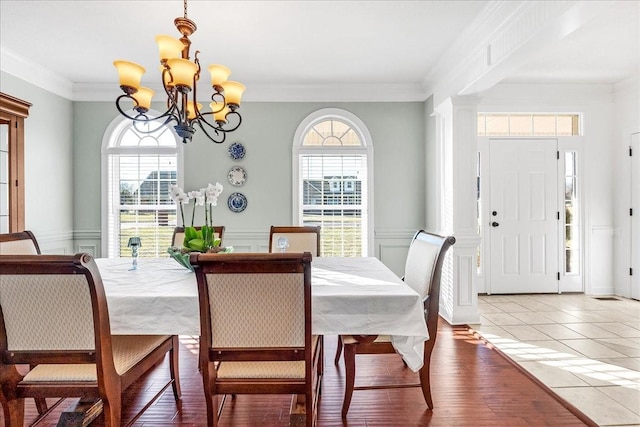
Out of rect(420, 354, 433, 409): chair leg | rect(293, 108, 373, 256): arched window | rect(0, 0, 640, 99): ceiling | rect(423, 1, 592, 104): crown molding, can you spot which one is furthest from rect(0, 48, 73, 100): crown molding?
rect(420, 354, 433, 409): chair leg

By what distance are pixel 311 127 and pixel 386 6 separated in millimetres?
2044

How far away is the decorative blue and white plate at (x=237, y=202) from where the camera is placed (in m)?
4.58

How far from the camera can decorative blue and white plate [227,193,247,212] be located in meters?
4.58

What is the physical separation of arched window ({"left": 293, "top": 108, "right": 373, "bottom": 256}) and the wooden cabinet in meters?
2.79

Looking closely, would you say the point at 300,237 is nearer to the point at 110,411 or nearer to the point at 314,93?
the point at 110,411

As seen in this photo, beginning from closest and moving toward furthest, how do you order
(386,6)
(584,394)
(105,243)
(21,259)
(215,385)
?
(21,259) → (215,385) → (584,394) → (386,6) → (105,243)

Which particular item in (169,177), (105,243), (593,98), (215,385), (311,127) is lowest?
(215,385)

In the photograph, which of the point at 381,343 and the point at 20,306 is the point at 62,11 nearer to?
the point at 20,306

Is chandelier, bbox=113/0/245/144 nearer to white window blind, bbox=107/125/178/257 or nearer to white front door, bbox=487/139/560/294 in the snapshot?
white window blind, bbox=107/125/178/257

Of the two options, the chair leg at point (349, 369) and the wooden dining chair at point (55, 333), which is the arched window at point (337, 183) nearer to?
the chair leg at point (349, 369)

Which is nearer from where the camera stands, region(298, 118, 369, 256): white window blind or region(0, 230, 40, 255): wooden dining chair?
region(0, 230, 40, 255): wooden dining chair

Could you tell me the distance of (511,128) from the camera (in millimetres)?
4781

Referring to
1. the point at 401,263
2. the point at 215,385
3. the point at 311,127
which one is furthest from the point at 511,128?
the point at 215,385

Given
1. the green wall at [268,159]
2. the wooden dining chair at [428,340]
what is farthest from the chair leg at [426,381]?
the green wall at [268,159]
